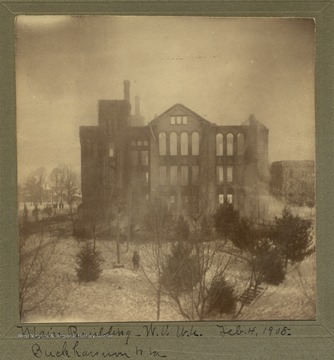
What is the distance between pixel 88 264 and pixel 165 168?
55 centimetres

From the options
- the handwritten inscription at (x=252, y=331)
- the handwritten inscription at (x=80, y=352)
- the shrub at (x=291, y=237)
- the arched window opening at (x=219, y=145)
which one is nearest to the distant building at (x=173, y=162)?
the arched window opening at (x=219, y=145)

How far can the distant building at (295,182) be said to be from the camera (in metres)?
1.97

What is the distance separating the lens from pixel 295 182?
198 cm

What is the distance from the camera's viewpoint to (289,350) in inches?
77.4

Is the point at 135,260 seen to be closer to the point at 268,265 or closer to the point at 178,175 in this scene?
the point at 178,175

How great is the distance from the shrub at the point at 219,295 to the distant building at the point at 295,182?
1.53 ft

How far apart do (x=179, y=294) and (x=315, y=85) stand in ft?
3.72

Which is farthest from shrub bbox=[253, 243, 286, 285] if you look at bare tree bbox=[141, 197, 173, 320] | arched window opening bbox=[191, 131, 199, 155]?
arched window opening bbox=[191, 131, 199, 155]

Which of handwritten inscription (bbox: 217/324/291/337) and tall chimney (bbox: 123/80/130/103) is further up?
tall chimney (bbox: 123/80/130/103)

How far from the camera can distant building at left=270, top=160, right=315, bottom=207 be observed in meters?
1.97

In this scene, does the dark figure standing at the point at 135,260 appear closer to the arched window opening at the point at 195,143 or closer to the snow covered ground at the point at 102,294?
the snow covered ground at the point at 102,294

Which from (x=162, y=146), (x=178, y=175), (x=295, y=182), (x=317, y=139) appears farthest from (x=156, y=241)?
(x=317, y=139)

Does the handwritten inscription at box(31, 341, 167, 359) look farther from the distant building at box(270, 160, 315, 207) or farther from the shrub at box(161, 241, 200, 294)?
the distant building at box(270, 160, 315, 207)

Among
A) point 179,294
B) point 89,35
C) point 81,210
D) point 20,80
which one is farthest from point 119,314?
point 89,35
